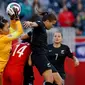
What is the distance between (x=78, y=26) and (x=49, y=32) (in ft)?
15.2

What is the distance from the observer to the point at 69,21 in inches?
685

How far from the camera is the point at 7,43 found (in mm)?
8930

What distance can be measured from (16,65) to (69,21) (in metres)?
8.34

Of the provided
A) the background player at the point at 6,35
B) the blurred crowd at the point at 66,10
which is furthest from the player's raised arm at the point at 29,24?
the blurred crowd at the point at 66,10

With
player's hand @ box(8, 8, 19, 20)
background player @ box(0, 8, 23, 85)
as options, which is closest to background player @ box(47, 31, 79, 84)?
background player @ box(0, 8, 23, 85)

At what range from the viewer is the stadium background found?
11.8m

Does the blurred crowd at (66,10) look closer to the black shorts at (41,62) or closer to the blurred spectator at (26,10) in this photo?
the blurred spectator at (26,10)

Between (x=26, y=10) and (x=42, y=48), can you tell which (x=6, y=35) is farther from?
(x=26, y=10)

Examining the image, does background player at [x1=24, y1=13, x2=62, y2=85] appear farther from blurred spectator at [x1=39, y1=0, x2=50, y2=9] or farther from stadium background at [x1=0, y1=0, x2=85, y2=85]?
blurred spectator at [x1=39, y1=0, x2=50, y2=9]

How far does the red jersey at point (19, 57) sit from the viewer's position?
30.4ft

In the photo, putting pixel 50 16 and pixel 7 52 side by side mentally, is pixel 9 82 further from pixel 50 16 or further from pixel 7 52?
pixel 50 16

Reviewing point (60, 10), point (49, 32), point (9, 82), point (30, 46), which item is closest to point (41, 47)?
point (30, 46)

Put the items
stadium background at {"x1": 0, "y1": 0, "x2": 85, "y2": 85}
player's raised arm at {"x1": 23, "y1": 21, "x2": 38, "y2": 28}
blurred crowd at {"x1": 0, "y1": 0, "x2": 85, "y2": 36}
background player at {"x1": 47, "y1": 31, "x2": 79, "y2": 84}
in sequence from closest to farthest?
player's raised arm at {"x1": 23, "y1": 21, "x2": 38, "y2": 28}
background player at {"x1": 47, "y1": 31, "x2": 79, "y2": 84}
stadium background at {"x1": 0, "y1": 0, "x2": 85, "y2": 85}
blurred crowd at {"x1": 0, "y1": 0, "x2": 85, "y2": 36}

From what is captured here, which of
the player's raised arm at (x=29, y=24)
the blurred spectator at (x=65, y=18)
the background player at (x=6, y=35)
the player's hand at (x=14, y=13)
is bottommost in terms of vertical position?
the blurred spectator at (x=65, y=18)
